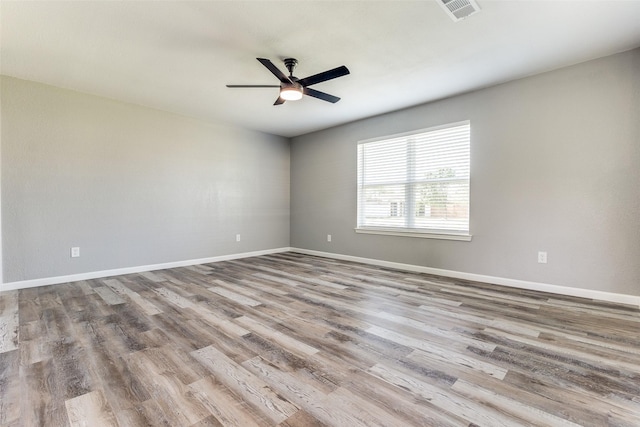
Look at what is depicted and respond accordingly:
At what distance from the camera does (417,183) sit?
170 inches

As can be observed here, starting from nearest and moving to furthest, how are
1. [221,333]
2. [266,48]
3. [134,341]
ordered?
[134,341] < [221,333] < [266,48]

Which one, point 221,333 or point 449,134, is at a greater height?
point 449,134

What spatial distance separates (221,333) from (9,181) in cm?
333

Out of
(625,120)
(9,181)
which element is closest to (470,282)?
(625,120)

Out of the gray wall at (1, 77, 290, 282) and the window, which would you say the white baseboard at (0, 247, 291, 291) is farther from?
the window

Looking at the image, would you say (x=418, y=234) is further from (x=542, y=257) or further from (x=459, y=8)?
(x=459, y=8)

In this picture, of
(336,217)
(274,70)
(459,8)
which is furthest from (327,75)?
(336,217)

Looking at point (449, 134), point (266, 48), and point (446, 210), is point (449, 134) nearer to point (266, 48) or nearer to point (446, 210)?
point (446, 210)

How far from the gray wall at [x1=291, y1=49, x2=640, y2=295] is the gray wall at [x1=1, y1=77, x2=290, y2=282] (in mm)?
3213

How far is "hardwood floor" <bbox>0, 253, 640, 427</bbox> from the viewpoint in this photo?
1.37m

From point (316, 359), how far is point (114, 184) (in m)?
3.87

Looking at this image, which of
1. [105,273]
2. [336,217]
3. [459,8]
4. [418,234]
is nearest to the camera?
[459,8]

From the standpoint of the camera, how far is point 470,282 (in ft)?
12.1

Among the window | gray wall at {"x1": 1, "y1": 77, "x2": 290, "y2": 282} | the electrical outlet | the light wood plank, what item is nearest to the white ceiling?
gray wall at {"x1": 1, "y1": 77, "x2": 290, "y2": 282}
